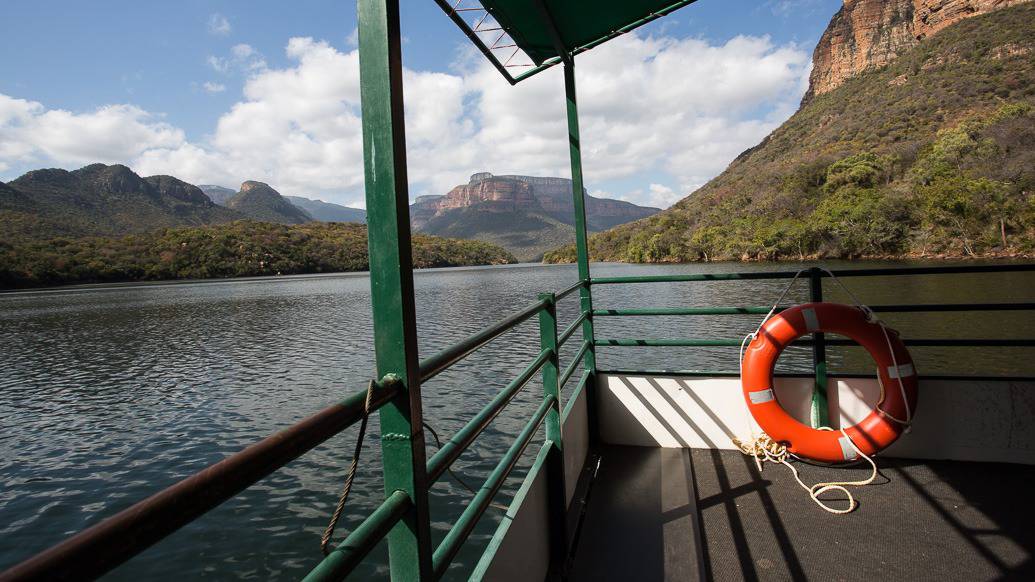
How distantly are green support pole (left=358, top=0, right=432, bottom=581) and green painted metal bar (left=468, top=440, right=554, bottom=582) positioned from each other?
37 cm

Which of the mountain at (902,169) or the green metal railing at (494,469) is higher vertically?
the mountain at (902,169)

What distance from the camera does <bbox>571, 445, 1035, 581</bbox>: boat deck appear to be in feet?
5.24

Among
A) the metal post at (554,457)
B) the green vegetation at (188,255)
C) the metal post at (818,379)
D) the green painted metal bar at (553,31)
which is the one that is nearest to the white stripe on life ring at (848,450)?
the metal post at (818,379)

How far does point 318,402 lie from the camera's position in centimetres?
830

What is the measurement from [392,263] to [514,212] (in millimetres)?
144418

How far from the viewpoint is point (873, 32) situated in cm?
6550

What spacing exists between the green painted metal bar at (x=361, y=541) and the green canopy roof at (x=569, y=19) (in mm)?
1950

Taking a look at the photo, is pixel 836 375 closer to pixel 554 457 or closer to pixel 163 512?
pixel 554 457

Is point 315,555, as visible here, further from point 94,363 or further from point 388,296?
point 94,363

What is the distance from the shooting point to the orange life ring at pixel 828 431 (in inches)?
85.4

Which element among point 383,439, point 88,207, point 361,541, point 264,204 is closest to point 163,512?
point 361,541

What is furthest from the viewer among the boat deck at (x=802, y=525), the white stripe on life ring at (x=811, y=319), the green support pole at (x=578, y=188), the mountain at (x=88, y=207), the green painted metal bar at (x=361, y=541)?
the mountain at (x=88, y=207)

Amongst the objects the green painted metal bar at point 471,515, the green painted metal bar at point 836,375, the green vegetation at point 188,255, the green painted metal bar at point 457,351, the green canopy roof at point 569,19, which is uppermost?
the green vegetation at point 188,255

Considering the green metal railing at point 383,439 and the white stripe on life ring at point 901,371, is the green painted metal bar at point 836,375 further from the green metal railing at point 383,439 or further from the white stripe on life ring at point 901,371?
the green metal railing at point 383,439
